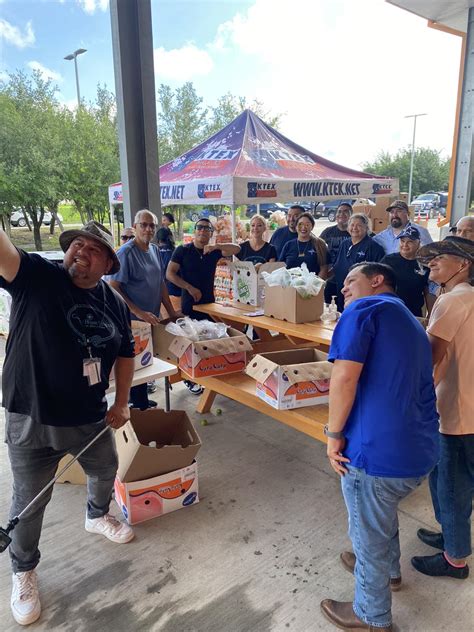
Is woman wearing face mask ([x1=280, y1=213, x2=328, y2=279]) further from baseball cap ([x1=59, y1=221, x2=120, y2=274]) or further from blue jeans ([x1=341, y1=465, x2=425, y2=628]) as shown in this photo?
blue jeans ([x1=341, y1=465, x2=425, y2=628])

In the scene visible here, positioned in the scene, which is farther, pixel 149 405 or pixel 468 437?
pixel 149 405

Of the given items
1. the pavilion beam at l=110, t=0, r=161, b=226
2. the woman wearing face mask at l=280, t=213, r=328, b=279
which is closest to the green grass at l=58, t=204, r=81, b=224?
the pavilion beam at l=110, t=0, r=161, b=226

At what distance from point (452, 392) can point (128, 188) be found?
3704mm

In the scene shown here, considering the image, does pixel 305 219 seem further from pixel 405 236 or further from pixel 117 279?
pixel 117 279

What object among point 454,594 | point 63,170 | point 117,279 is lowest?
point 454,594

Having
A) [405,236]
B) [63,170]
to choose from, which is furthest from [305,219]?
[63,170]

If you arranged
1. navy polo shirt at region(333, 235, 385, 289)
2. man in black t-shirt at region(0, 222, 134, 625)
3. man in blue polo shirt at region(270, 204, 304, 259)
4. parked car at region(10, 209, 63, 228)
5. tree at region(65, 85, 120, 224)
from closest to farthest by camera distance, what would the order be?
man in black t-shirt at region(0, 222, 134, 625)
navy polo shirt at region(333, 235, 385, 289)
man in blue polo shirt at region(270, 204, 304, 259)
parked car at region(10, 209, 63, 228)
tree at region(65, 85, 120, 224)

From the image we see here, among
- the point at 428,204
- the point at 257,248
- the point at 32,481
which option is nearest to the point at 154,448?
the point at 32,481

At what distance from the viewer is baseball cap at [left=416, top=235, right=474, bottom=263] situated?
6.51 ft

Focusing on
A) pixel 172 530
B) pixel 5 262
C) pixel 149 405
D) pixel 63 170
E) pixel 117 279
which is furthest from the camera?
pixel 63 170

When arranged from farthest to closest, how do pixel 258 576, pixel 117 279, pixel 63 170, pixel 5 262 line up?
pixel 63 170 → pixel 117 279 → pixel 258 576 → pixel 5 262

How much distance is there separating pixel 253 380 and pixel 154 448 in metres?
1.07

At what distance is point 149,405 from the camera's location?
156 inches

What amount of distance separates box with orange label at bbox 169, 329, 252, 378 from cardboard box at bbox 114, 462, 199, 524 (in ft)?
2.75
